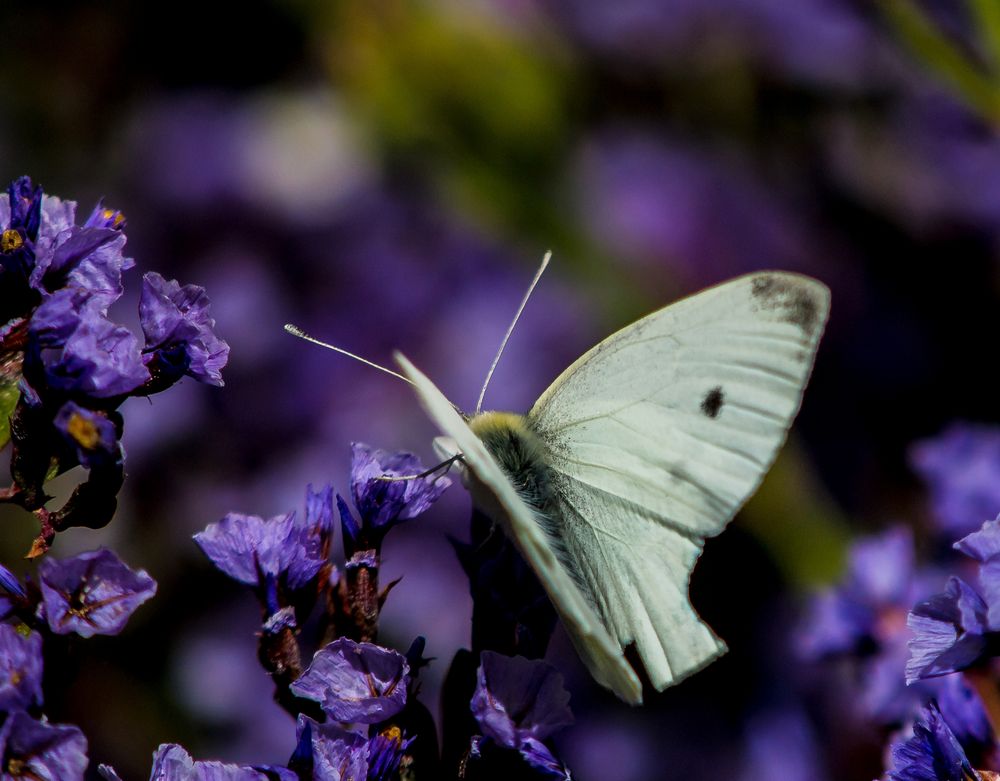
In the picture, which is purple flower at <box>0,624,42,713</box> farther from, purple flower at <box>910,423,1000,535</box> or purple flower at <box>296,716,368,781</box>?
purple flower at <box>910,423,1000,535</box>

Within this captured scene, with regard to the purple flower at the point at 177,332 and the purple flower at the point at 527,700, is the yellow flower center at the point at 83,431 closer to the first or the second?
the purple flower at the point at 177,332

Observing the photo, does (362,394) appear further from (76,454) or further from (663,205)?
(76,454)

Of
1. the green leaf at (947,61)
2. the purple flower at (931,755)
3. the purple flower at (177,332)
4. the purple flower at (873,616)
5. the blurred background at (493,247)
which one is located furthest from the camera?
the blurred background at (493,247)

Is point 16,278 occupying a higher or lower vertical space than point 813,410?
higher

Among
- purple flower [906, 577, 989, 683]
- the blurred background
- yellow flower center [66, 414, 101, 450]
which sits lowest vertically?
the blurred background

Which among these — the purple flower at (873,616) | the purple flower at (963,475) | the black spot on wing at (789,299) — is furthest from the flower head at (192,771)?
the purple flower at (963,475)

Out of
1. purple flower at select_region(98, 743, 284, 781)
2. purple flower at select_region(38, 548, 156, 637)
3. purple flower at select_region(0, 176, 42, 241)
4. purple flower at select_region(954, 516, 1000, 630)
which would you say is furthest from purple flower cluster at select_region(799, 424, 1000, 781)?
purple flower at select_region(0, 176, 42, 241)

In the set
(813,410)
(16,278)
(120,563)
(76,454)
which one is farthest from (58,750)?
(813,410)
